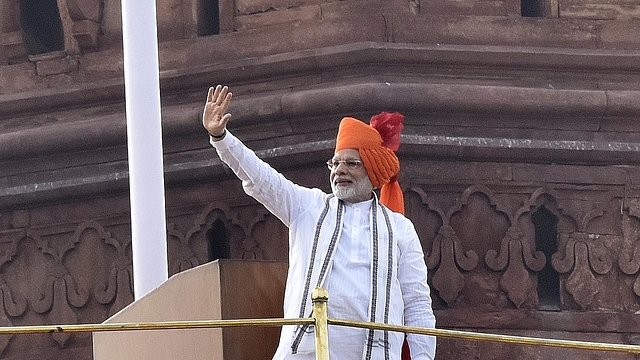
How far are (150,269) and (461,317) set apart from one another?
2.18m

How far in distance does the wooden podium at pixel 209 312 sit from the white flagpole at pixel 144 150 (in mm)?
788

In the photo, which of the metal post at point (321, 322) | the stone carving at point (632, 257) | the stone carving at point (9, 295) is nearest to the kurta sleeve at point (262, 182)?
the metal post at point (321, 322)

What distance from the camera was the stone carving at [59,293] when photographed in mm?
9789

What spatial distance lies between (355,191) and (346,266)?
303 mm

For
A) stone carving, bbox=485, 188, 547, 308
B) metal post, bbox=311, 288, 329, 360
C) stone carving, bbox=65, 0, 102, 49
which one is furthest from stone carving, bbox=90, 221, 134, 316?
metal post, bbox=311, 288, 329, 360

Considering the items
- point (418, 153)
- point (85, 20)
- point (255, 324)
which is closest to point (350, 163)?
point (255, 324)

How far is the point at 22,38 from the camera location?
10.4 meters

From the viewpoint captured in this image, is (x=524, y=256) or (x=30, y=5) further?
(x=30, y=5)

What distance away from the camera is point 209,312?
6.49m

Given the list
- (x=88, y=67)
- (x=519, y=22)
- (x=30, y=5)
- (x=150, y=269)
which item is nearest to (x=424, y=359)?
(x=150, y=269)

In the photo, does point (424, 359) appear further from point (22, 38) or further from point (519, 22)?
point (22, 38)

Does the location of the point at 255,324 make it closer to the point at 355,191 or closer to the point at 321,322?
the point at 321,322

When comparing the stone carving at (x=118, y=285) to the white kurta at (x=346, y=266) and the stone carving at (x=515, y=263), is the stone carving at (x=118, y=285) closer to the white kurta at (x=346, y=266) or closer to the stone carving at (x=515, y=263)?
the stone carving at (x=515, y=263)

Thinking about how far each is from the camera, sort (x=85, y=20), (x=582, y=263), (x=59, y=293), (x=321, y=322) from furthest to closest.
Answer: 1. (x=85, y=20)
2. (x=59, y=293)
3. (x=582, y=263)
4. (x=321, y=322)
